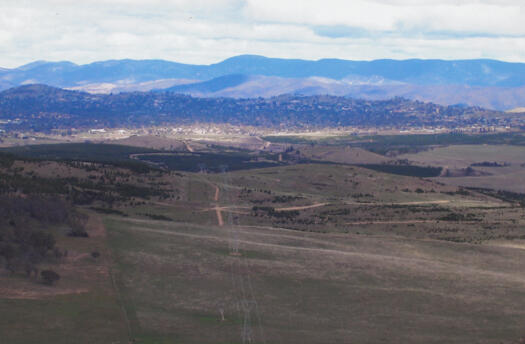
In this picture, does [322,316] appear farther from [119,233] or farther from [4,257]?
[119,233]

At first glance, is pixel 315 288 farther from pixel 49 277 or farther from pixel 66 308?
pixel 49 277

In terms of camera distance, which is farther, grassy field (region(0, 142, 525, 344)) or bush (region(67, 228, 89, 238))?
bush (region(67, 228, 89, 238))

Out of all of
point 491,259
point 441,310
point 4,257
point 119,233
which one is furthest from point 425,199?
point 4,257

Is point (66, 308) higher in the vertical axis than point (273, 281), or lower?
higher

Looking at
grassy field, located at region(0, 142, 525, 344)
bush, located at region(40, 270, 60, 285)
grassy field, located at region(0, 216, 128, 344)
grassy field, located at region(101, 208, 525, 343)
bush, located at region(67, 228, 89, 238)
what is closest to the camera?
grassy field, located at region(0, 216, 128, 344)

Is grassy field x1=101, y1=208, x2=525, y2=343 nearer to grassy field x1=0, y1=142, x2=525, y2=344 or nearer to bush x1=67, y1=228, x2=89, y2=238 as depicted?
grassy field x1=0, y1=142, x2=525, y2=344

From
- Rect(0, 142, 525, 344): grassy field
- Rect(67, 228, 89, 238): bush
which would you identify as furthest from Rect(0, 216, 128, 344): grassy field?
Rect(67, 228, 89, 238): bush

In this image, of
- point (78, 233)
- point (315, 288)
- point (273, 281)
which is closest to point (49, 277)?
point (273, 281)

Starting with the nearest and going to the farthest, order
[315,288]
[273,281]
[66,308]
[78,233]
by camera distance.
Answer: [66,308], [315,288], [273,281], [78,233]
